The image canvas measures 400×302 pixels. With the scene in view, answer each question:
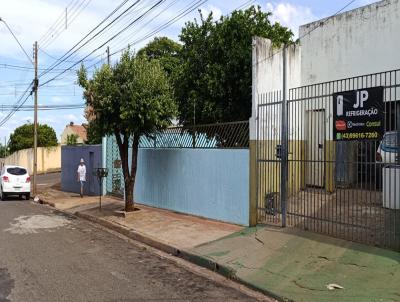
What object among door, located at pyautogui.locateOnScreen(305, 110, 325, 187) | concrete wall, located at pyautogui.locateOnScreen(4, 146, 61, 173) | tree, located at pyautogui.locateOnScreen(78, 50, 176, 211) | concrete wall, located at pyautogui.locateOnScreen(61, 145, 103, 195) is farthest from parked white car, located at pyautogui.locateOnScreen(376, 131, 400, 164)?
concrete wall, located at pyautogui.locateOnScreen(4, 146, 61, 173)

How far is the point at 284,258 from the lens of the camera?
8.73 m

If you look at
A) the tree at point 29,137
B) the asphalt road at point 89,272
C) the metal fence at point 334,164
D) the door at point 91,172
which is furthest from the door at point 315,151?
the tree at point 29,137

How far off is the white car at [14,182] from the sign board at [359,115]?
18.4 metres

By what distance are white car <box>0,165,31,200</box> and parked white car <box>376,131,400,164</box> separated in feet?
63.1

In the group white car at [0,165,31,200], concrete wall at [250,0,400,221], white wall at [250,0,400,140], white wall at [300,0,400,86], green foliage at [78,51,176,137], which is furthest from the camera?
white car at [0,165,31,200]

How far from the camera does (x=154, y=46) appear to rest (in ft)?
144

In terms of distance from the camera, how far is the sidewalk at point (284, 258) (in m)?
7.01

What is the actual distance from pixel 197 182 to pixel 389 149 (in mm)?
6346

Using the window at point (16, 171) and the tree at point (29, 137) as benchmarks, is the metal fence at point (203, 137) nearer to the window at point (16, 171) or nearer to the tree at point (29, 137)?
the window at point (16, 171)

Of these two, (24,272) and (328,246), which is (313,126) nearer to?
(328,246)

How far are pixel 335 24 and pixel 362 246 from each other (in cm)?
876

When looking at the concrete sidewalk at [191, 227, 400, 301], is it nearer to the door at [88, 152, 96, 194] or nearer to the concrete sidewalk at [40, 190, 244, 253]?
the concrete sidewalk at [40, 190, 244, 253]

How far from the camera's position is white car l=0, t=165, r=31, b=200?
77.7 ft

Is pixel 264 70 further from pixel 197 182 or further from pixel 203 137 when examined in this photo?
pixel 197 182
